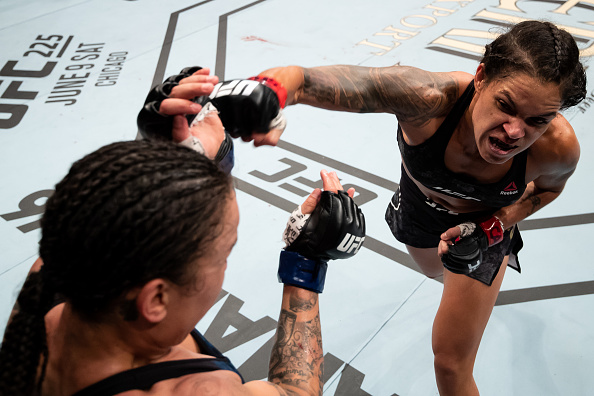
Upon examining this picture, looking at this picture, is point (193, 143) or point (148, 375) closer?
point (148, 375)

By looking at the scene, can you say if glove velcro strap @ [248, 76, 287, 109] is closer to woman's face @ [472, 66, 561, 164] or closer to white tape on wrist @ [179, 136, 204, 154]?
white tape on wrist @ [179, 136, 204, 154]

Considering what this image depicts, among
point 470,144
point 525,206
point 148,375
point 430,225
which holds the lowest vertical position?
point 430,225

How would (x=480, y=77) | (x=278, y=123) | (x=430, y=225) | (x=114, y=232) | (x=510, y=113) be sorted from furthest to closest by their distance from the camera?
(x=430, y=225) < (x=480, y=77) < (x=510, y=113) < (x=278, y=123) < (x=114, y=232)

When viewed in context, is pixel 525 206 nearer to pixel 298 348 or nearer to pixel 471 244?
pixel 471 244

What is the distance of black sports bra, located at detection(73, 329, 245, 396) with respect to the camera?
1.02 m

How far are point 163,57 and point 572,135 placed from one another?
13.4ft

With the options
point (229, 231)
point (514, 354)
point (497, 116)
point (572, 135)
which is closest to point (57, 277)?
point (229, 231)

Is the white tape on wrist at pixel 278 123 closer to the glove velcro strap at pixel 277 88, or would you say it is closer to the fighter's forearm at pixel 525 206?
the glove velcro strap at pixel 277 88

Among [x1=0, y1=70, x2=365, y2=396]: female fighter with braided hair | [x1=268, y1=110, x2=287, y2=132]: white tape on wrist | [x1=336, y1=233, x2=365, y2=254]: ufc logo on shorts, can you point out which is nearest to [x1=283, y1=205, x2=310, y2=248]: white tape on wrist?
[x1=336, y1=233, x2=365, y2=254]: ufc logo on shorts

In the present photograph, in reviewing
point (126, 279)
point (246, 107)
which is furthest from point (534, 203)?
point (126, 279)

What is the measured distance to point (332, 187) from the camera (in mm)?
1840

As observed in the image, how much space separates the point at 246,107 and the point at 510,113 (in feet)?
3.17

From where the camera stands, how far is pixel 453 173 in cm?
215

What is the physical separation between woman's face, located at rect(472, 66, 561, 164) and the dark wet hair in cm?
3
